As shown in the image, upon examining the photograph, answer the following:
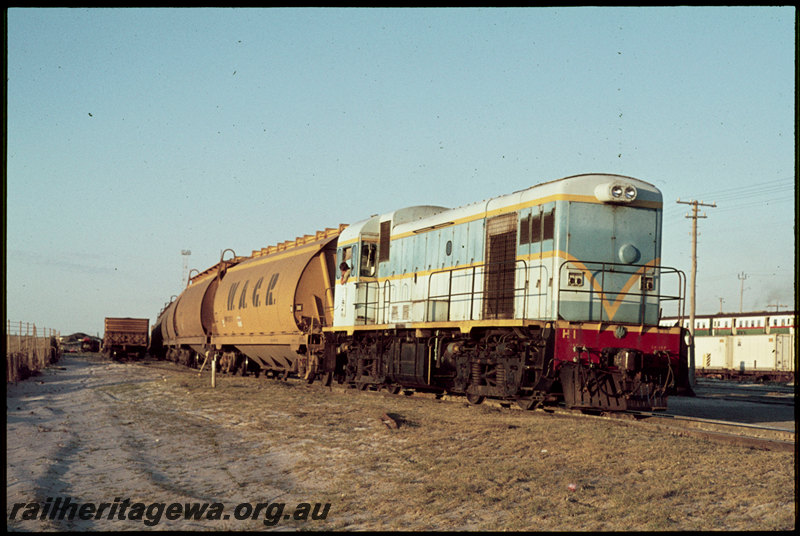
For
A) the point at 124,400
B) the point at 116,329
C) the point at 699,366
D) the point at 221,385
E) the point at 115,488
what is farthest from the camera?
the point at 699,366

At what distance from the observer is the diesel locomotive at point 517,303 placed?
12727 mm

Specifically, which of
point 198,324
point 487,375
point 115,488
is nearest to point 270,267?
point 198,324

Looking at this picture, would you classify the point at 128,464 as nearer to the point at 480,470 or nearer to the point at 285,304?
the point at 480,470

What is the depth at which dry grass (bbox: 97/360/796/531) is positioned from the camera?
249 inches

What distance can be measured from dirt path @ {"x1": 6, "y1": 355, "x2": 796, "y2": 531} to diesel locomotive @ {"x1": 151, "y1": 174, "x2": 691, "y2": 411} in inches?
38.9

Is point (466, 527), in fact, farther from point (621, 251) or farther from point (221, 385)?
point (221, 385)

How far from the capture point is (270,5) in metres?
5.96

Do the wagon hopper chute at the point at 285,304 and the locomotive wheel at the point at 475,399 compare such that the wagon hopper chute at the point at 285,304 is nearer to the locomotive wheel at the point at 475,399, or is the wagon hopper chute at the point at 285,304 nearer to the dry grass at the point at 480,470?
the locomotive wheel at the point at 475,399

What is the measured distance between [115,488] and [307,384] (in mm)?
14961

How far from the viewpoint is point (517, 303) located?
46.3ft

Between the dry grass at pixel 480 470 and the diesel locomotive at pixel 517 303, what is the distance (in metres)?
0.95

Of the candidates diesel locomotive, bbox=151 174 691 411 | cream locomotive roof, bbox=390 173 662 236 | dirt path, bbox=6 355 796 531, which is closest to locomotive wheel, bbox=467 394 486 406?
diesel locomotive, bbox=151 174 691 411

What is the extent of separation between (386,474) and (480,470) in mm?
999

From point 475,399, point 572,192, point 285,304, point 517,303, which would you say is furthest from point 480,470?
point 285,304
